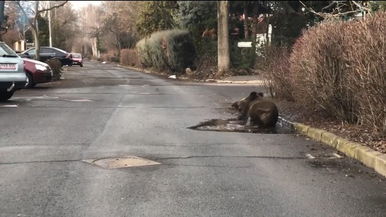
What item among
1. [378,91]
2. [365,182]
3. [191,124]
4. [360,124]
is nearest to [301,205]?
[365,182]

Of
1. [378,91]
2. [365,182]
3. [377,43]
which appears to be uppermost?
[377,43]

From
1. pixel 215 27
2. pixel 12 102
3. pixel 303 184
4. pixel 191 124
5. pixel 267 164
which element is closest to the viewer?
pixel 303 184

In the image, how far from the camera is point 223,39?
29.9 m

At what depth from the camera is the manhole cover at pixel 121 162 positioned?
296 inches

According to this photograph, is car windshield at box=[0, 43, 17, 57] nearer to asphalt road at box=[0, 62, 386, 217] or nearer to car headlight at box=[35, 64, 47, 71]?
asphalt road at box=[0, 62, 386, 217]

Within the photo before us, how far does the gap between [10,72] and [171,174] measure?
883 cm

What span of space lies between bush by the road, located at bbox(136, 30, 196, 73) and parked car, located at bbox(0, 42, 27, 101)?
1922 centimetres

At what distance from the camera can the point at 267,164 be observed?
7734mm

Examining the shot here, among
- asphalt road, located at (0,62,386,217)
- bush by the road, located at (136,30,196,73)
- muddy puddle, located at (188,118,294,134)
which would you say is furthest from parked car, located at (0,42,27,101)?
bush by the road, located at (136,30,196,73)

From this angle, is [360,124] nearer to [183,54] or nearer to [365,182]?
[365,182]

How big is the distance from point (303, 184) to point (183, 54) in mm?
27860

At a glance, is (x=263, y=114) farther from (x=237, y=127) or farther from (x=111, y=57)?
(x=111, y=57)

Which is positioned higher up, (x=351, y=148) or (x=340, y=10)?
(x=340, y=10)

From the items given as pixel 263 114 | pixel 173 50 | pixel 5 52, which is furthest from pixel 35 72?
pixel 173 50
